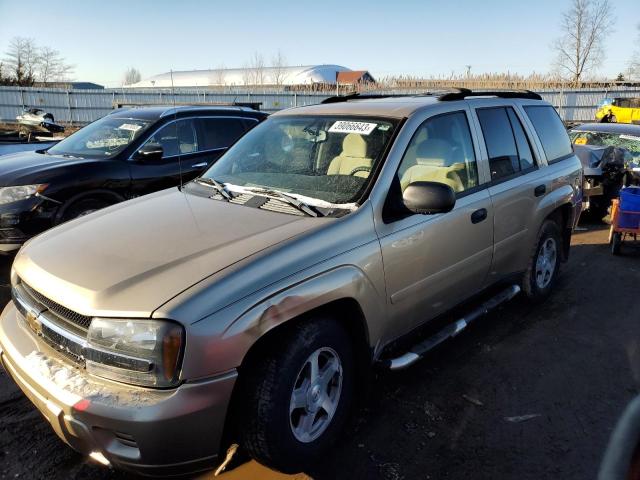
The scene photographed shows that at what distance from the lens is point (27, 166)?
215 inches

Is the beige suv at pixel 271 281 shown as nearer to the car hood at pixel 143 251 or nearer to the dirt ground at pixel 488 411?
the car hood at pixel 143 251

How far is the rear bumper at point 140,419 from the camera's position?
2027 millimetres

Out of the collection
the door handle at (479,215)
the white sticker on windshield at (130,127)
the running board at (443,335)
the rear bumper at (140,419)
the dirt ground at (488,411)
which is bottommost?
the dirt ground at (488,411)

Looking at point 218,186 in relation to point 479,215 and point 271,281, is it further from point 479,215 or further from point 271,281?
point 479,215

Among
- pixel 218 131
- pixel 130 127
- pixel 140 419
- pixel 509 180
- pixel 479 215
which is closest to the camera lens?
pixel 140 419

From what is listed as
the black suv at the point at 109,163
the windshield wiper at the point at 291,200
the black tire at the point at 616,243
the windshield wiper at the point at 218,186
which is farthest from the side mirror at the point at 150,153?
the black tire at the point at 616,243

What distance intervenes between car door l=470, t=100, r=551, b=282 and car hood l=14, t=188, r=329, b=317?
176cm

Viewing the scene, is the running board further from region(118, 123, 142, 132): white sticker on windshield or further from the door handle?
region(118, 123, 142, 132): white sticker on windshield

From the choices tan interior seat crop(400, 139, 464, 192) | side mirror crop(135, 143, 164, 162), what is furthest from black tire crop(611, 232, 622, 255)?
side mirror crop(135, 143, 164, 162)

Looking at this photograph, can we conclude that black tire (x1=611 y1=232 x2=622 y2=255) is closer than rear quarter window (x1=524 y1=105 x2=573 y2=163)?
No

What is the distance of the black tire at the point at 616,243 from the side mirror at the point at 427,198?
476 centimetres

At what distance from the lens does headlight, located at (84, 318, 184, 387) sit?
204 cm

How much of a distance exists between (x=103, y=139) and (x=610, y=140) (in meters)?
8.70

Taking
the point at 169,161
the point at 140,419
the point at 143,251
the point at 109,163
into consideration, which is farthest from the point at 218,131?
the point at 140,419
